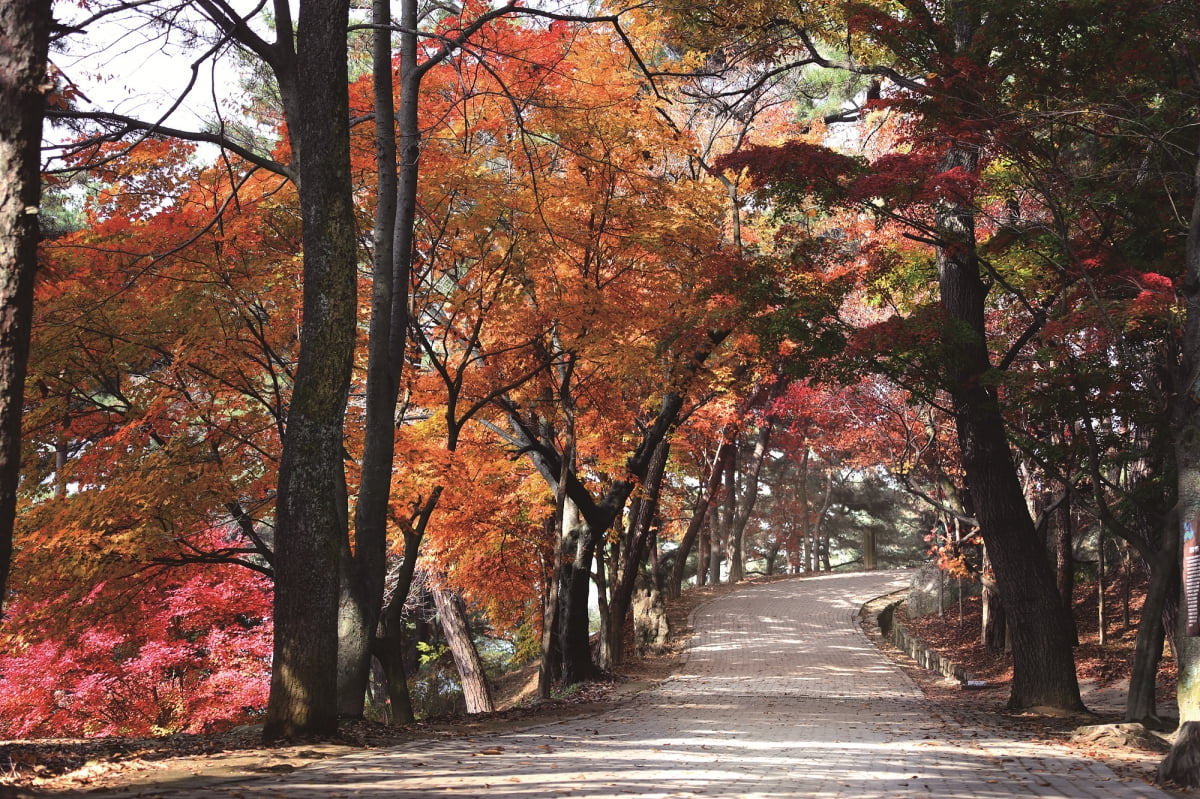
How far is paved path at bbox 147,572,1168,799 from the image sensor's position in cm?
552

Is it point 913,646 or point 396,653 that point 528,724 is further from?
point 913,646

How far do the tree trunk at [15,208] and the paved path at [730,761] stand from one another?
1886 millimetres

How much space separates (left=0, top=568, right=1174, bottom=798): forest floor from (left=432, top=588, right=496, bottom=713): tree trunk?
5.96ft

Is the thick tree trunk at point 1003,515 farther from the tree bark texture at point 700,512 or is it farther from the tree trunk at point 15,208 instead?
the tree bark texture at point 700,512

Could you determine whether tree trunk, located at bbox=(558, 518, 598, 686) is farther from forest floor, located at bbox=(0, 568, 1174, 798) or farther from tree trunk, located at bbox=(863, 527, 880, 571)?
tree trunk, located at bbox=(863, 527, 880, 571)

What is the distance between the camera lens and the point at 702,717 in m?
10.9

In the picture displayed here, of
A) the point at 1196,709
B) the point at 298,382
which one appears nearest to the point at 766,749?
the point at 1196,709

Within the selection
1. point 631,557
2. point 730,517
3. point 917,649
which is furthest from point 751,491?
point 631,557

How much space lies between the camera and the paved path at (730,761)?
5523mm

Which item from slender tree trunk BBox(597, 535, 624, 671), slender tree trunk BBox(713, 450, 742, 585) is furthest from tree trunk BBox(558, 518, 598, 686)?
A: slender tree trunk BBox(713, 450, 742, 585)

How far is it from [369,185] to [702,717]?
7.93m

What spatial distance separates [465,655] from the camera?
17.9 m

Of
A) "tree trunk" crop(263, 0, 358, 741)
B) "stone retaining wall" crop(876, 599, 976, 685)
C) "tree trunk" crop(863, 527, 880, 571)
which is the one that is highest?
"tree trunk" crop(263, 0, 358, 741)

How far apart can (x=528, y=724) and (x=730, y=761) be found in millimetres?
3493
